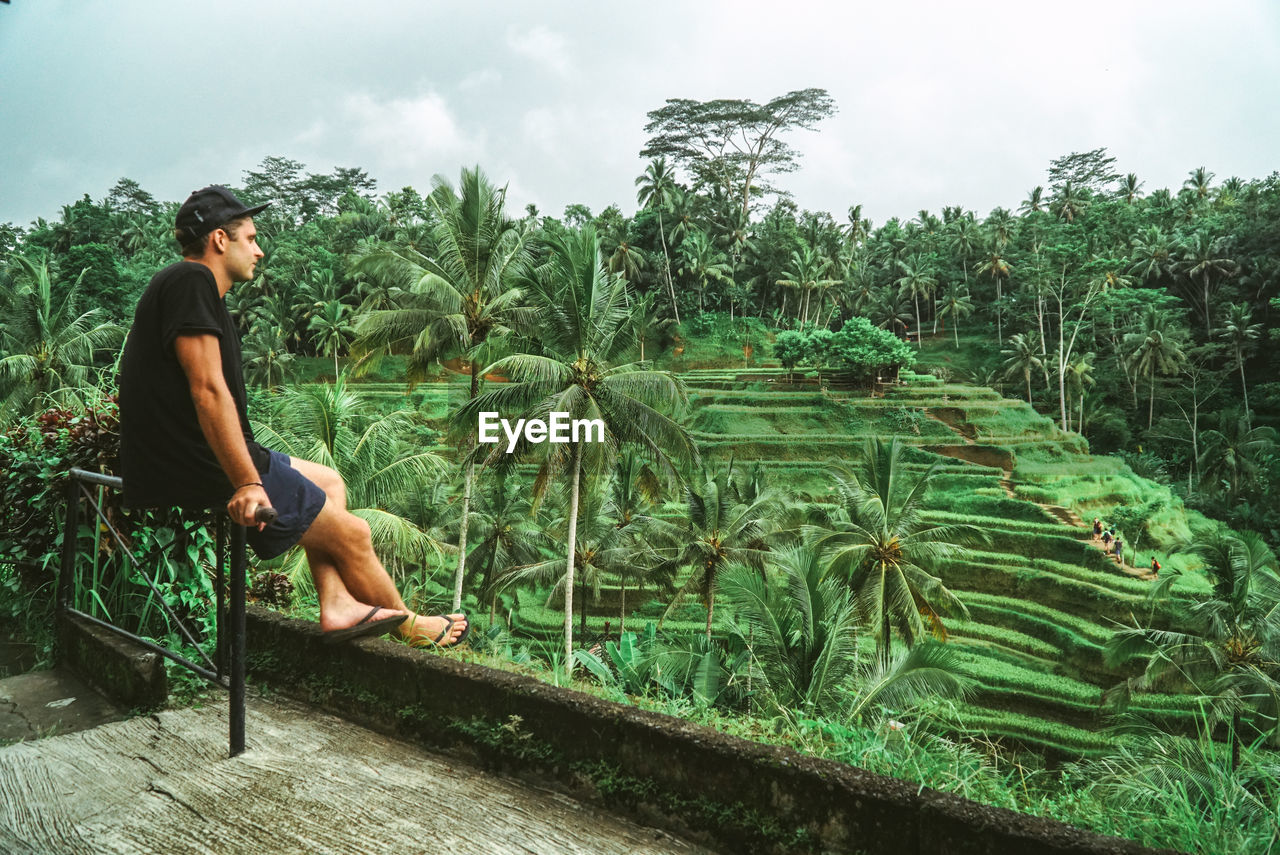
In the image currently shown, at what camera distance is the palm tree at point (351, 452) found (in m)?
8.23

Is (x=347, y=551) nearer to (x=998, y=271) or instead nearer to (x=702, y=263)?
(x=702, y=263)

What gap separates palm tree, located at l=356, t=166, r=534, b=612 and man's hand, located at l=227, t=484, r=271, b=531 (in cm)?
1011

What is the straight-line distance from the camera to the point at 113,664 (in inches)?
70.0

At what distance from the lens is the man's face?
1521 mm

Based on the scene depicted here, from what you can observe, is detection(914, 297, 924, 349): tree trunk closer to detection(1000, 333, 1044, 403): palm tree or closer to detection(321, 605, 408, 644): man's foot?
detection(1000, 333, 1044, 403): palm tree

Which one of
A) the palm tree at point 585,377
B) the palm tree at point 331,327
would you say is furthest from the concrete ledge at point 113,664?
the palm tree at point 331,327

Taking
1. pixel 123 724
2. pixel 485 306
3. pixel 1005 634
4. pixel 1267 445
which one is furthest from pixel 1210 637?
pixel 1267 445

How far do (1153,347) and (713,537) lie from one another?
25.3 metres

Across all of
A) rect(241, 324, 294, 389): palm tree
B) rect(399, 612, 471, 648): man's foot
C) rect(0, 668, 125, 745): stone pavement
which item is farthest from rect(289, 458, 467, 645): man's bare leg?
rect(241, 324, 294, 389): palm tree

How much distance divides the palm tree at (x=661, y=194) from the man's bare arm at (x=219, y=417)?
35.6 metres

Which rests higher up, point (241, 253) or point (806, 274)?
point (806, 274)

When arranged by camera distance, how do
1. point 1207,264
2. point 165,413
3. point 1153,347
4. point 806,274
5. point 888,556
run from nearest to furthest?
point 165,413 → point 888,556 → point 1153,347 → point 1207,264 → point 806,274

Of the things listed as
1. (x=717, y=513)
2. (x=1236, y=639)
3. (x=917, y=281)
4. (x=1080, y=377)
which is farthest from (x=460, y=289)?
(x=1080, y=377)

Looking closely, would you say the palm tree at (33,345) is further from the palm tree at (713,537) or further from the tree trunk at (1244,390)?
the tree trunk at (1244,390)
